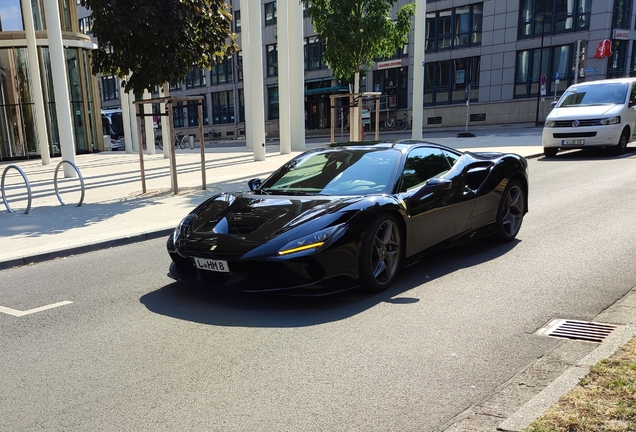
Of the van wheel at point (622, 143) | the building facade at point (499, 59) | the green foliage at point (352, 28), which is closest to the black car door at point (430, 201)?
the green foliage at point (352, 28)

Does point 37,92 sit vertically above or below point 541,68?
below

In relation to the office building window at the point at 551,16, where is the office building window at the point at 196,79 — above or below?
below

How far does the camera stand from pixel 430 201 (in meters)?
5.53

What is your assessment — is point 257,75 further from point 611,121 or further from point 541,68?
point 541,68

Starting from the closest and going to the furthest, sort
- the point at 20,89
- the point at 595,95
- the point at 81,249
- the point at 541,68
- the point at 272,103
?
the point at 81,249
the point at 595,95
the point at 20,89
the point at 541,68
the point at 272,103

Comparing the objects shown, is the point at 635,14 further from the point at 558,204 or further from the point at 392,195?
the point at 392,195

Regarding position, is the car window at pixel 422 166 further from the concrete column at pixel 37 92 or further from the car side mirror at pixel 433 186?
the concrete column at pixel 37 92

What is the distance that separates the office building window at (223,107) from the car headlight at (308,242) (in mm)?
51712

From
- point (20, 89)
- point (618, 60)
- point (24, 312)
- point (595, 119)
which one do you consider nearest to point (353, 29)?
point (595, 119)

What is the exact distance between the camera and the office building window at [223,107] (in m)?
54.6

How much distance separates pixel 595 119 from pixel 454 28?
93.6 feet

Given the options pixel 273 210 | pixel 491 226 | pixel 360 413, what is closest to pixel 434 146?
pixel 491 226

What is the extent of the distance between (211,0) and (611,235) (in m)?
9.28

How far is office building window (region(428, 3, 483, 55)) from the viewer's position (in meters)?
39.7
